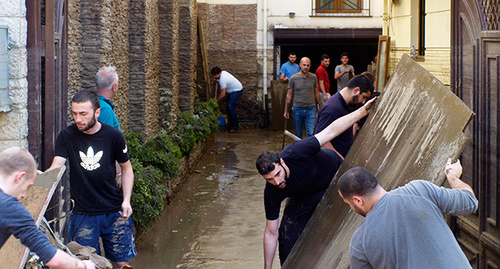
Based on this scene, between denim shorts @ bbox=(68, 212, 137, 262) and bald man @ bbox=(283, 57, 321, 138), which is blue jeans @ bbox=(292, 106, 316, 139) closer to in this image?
bald man @ bbox=(283, 57, 321, 138)

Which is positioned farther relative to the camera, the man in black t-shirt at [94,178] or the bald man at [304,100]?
the bald man at [304,100]

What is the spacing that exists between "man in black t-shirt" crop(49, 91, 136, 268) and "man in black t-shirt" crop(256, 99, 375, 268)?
1.08 meters

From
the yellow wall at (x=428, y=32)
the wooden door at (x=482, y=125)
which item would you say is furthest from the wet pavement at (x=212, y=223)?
the yellow wall at (x=428, y=32)

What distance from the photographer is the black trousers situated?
5094mm

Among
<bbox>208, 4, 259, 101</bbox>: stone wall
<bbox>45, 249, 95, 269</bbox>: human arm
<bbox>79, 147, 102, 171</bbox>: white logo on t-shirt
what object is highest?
<bbox>208, 4, 259, 101</bbox>: stone wall

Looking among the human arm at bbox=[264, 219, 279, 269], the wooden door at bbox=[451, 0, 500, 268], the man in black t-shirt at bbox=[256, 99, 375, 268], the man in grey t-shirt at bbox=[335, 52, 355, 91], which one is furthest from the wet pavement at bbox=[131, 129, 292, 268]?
the man in grey t-shirt at bbox=[335, 52, 355, 91]

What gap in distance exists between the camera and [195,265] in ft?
20.4

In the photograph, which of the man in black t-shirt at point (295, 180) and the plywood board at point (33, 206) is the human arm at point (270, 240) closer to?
the man in black t-shirt at point (295, 180)

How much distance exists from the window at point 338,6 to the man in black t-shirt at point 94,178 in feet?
40.8

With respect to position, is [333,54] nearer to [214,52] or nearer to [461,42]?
[214,52]

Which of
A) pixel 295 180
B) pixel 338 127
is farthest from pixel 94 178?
pixel 338 127

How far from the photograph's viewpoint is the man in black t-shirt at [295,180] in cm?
468

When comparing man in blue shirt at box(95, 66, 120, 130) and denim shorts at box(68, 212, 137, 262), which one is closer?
denim shorts at box(68, 212, 137, 262)

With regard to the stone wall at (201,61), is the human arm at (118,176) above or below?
below
